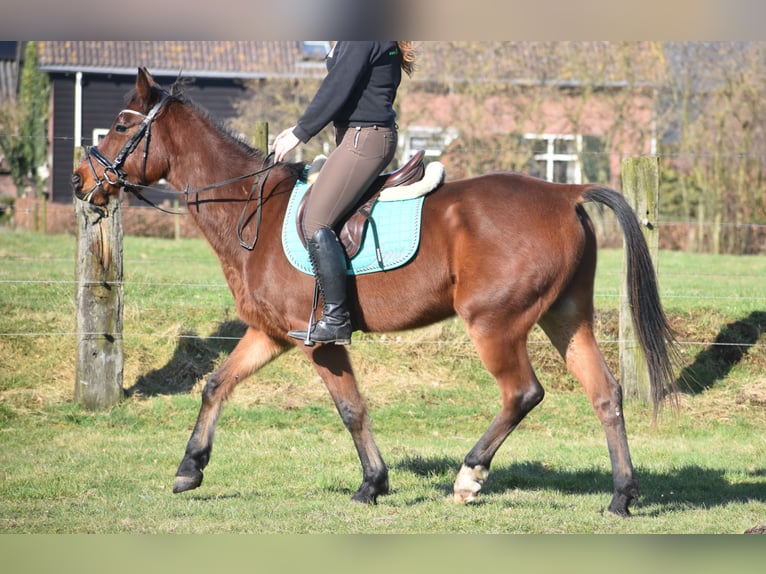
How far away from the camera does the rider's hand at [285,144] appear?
6328 mm

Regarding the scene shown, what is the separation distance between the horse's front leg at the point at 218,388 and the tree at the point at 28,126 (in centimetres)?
2362

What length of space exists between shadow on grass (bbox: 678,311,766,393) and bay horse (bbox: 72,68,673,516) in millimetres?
4070

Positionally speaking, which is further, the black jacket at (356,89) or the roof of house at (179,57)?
the roof of house at (179,57)

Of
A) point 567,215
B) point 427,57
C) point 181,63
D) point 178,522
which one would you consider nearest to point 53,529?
point 178,522

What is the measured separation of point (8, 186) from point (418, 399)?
93.1ft

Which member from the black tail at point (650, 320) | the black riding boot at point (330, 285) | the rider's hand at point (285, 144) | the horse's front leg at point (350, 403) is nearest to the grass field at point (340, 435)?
the horse's front leg at point (350, 403)

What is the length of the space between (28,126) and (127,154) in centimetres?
2520

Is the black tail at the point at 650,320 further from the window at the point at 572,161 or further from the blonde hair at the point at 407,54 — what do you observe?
the window at the point at 572,161

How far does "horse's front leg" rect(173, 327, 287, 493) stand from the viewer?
6.64m

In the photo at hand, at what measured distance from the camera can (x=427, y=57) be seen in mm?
22734

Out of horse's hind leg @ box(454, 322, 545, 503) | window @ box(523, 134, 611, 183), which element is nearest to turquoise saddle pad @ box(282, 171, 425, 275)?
horse's hind leg @ box(454, 322, 545, 503)

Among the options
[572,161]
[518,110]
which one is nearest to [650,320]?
[518,110]

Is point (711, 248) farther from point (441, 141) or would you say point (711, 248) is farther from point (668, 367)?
point (668, 367)

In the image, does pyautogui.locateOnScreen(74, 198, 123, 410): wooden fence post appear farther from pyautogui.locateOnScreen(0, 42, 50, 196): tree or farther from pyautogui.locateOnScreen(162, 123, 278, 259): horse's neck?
pyautogui.locateOnScreen(0, 42, 50, 196): tree
